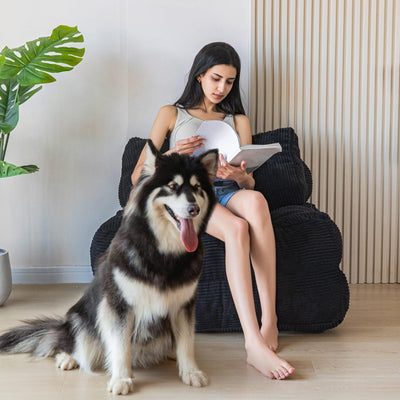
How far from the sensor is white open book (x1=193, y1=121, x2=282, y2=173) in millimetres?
2100

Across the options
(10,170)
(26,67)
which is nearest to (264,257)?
(10,170)

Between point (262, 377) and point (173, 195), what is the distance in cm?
76

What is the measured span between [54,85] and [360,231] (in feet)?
6.77

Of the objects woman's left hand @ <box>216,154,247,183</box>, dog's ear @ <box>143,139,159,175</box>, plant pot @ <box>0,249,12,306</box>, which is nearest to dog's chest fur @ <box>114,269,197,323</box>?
dog's ear @ <box>143,139,159,175</box>

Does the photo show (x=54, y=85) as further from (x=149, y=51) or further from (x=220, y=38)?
(x=220, y=38)

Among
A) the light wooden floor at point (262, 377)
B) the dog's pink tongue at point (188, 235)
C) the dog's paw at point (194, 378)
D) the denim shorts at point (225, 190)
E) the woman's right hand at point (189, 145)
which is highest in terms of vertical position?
the woman's right hand at point (189, 145)

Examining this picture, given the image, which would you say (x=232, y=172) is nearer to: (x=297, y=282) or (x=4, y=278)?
(x=297, y=282)

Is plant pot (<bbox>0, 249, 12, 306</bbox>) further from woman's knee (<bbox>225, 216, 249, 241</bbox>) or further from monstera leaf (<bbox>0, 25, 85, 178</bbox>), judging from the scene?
woman's knee (<bbox>225, 216, 249, 241</bbox>)

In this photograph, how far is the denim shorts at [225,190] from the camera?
2.28 metres

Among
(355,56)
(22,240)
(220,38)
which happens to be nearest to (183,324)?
(22,240)

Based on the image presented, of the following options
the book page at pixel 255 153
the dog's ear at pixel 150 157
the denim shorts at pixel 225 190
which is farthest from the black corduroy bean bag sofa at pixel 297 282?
the dog's ear at pixel 150 157

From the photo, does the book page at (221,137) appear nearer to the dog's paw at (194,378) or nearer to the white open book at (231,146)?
the white open book at (231,146)

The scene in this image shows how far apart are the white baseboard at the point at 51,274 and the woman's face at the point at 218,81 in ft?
4.32

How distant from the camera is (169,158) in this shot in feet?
5.50
